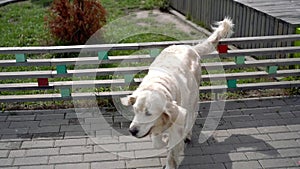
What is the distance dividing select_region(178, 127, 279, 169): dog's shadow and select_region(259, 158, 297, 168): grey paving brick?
0.11 m

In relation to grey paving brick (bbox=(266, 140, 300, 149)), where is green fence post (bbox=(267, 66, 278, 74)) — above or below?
above

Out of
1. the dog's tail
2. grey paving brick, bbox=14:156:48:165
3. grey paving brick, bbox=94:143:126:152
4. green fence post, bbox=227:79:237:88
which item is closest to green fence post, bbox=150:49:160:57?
A: the dog's tail

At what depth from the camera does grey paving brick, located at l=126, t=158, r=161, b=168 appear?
500cm

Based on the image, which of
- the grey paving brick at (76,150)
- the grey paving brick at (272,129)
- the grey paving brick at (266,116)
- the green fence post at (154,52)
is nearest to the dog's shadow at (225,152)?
the grey paving brick at (272,129)

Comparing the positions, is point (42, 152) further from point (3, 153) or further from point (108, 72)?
point (108, 72)

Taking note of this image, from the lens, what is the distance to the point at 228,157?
203 inches

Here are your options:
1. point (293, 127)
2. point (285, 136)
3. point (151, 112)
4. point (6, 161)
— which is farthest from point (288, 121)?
point (6, 161)

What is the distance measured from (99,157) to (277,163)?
2.11 metres

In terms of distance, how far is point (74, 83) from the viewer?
20.8ft

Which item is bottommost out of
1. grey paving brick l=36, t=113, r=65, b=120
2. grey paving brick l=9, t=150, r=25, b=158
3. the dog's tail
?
grey paving brick l=9, t=150, r=25, b=158

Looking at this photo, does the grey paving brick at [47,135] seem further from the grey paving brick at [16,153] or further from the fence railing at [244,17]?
the fence railing at [244,17]

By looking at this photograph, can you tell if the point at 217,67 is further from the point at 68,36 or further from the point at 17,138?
the point at 68,36

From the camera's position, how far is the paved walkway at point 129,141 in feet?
16.6

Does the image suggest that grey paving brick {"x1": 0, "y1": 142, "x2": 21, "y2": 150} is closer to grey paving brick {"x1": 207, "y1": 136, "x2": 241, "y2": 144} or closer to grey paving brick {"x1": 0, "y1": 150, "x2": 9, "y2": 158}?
grey paving brick {"x1": 0, "y1": 150, "x2": 9, "y2": 158}
